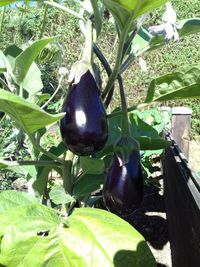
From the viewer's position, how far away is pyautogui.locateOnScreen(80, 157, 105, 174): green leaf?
2.13 feet

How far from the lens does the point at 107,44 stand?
5.12 meters

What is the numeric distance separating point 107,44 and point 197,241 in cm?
442

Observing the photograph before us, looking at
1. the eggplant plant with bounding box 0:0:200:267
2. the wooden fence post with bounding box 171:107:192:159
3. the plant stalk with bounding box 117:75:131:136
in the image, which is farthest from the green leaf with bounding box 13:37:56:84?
the wooden fence post with bounding box 171:107:192:159

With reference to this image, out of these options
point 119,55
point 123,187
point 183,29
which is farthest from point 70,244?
point 183,29

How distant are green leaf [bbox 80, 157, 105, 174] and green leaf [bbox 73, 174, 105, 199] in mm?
33

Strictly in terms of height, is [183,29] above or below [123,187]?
above

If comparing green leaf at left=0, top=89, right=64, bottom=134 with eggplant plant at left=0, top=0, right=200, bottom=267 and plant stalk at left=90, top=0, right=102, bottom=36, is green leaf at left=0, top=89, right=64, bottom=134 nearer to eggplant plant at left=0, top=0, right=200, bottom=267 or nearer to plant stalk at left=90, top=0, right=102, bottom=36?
eggplant plant at left=0, top=0, right=200, bottom=267

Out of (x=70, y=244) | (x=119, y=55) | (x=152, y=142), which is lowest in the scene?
(x=70, y=244)

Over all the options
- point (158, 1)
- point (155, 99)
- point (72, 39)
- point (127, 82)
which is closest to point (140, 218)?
point (155, 99)

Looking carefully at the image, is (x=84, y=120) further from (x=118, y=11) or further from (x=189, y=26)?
(x=189, y=26)

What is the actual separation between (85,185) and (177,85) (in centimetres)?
20

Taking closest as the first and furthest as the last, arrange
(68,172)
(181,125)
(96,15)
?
(96,15)
(68,172)
(181,125)

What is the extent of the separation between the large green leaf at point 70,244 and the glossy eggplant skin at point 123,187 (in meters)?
0.04

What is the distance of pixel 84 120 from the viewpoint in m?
0.51
